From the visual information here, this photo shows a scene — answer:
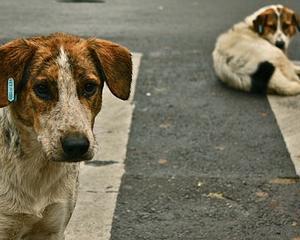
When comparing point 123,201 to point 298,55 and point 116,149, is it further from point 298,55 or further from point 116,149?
point 298,55

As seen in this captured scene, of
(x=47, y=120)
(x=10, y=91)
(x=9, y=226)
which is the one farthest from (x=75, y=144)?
(x=9, y=226)

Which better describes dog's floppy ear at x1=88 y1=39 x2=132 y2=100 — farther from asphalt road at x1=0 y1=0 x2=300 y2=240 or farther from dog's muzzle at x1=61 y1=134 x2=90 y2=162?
asphalt road at x1=0 y1=0 x2=300 y2=240

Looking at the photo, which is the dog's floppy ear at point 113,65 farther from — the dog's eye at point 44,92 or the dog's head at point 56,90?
the dog's eye at point 44,92

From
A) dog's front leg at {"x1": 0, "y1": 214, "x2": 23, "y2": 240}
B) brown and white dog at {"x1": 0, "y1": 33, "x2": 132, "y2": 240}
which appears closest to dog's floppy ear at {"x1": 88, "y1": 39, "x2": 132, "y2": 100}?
brown and white dog at {"x1": 0, "y1": 33, "x2": 132, "y2": 240}

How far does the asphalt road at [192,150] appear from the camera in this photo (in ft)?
20.0

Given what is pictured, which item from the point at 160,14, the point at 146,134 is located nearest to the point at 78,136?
the point at 146,134

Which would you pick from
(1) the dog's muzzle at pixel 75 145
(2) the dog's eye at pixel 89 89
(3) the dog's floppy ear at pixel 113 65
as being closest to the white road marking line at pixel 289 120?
(3) the dog's floppy ear at pixel 113 65

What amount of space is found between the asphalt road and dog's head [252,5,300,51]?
0.92 meters

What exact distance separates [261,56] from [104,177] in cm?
353

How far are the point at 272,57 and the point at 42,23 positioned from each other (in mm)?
4434

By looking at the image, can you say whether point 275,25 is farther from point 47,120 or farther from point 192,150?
point 47,120

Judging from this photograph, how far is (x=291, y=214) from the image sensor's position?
622cm

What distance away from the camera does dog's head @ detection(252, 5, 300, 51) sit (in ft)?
33.3

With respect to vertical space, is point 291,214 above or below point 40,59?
below
